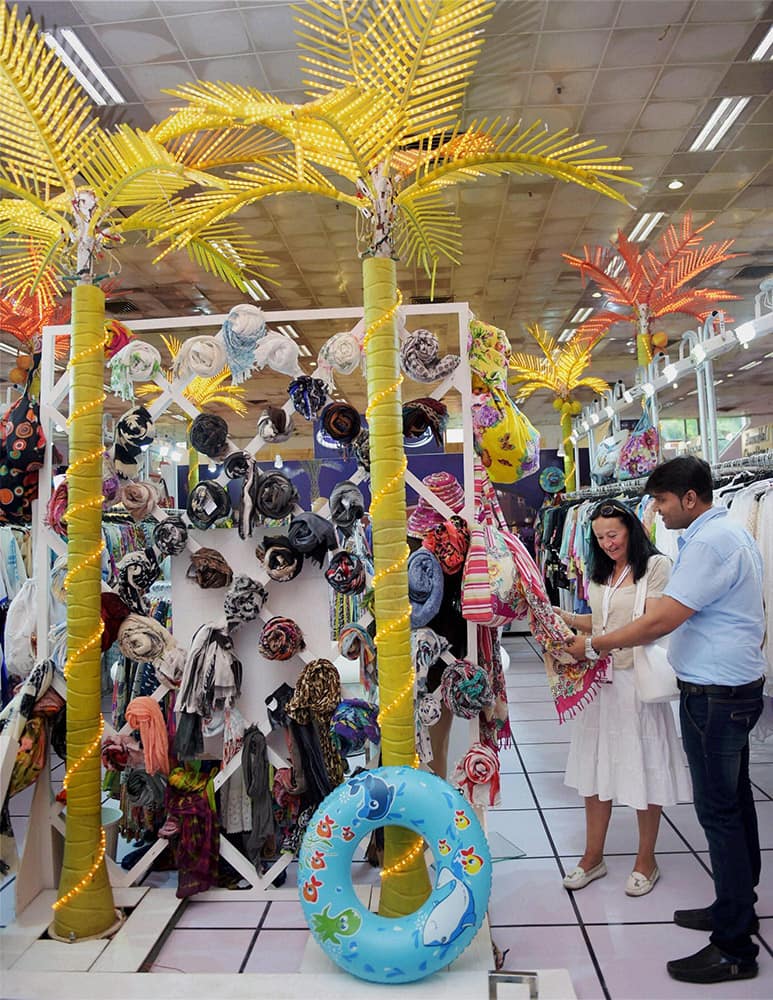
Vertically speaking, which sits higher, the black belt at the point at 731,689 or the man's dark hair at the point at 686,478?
the man's dark hair at the point at 686,478

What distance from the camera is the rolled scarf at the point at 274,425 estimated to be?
288 cm

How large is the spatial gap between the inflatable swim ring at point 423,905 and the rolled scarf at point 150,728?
797mm

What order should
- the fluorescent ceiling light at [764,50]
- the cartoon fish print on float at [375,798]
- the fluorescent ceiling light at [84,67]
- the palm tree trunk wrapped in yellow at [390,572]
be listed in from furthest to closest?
the fluorescent ceiling light at [764,50] → the fluorescent ceiling light at [84,67] → the palm tree trunk wrapped in yellow at [390,572] → the cartoon fish print on float at [375,798]

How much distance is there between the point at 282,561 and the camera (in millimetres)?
2832

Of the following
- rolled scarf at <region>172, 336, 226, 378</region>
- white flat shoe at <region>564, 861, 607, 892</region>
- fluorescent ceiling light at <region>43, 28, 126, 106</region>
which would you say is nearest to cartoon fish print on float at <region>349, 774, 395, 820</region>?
white flat shoe at <region>564, 861, 607, 892</region>

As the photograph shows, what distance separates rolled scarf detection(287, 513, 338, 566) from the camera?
2820 mm

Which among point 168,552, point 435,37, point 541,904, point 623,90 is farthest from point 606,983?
point 623,90

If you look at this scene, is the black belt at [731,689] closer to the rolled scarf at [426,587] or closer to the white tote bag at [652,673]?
the white tote bag at [652,673]

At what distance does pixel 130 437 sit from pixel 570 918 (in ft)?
7.88

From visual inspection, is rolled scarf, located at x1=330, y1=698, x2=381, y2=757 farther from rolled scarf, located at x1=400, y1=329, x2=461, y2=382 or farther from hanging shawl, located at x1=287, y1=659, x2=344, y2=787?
rolled scarf, located at x1=400, y1=329, x2=461, y2=382

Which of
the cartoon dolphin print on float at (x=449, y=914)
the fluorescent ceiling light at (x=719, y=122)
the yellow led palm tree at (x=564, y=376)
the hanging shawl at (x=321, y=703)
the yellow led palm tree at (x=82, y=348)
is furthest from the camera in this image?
the yellow led palm tree at (x=564, y=376)

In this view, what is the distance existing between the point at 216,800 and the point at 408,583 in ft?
3.84

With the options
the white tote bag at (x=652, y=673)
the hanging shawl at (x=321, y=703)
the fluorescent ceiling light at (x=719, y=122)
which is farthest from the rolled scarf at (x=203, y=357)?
the fluorescent ceiling light at (x=719, y=122)

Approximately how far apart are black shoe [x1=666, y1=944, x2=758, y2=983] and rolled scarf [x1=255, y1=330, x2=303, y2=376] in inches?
92.8
